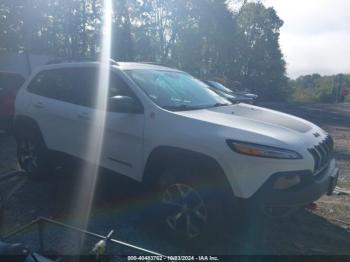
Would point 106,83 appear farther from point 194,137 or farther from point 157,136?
point 194,137

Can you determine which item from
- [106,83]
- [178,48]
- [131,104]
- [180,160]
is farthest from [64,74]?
[178,48]

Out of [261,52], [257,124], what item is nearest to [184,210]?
[257,124]

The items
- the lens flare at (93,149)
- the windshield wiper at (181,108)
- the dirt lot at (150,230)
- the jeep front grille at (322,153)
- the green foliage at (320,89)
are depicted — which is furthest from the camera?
the green foliage at (320,89)

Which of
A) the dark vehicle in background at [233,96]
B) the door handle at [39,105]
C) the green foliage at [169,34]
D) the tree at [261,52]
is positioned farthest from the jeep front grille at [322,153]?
the tree at [261,52]

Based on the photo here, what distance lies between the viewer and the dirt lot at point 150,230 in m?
4.19

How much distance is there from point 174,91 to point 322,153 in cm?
187

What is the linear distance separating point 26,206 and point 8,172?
181cm

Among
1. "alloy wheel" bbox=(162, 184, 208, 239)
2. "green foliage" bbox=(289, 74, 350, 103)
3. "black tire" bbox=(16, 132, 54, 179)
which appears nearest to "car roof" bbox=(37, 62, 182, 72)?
"black tire" bbox=(16, 132, 54, 179)

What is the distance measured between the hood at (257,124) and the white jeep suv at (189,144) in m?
0.01

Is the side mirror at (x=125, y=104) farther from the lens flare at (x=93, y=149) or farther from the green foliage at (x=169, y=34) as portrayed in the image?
the green foliage at (x=169, y=34)

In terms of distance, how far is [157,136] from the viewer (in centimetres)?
425

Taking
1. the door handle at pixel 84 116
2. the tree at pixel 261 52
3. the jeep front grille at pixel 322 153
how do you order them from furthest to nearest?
the tree at pixel 261 52 < the door handle at pixel 84 116 < the jeep front grille at pixel 322 153

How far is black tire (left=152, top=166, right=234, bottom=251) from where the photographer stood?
382 centimetres

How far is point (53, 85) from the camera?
597 centimetres
